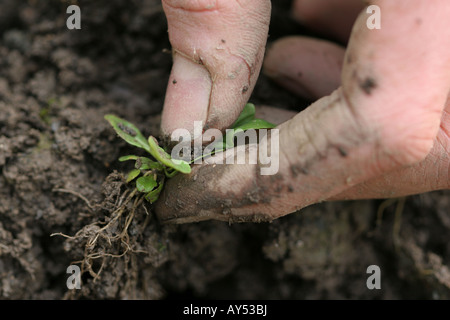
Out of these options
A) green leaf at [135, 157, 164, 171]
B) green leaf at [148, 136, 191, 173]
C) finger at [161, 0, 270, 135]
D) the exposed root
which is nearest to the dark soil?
the exposed root

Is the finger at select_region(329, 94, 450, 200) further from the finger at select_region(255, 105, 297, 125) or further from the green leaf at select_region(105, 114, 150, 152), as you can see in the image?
the green leaf at select_region(105, 114, 150, 152)

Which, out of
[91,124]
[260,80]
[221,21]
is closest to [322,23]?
[260,80]

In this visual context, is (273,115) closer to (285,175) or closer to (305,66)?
(305,66)

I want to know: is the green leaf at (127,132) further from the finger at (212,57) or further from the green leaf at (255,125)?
the green leaf at (255,125)

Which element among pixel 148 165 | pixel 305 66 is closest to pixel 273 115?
pixel 305 66

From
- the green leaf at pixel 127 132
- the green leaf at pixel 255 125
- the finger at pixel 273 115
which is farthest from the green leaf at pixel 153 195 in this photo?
the finger at pixel 273 115

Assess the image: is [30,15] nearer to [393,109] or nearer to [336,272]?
[393,109]
